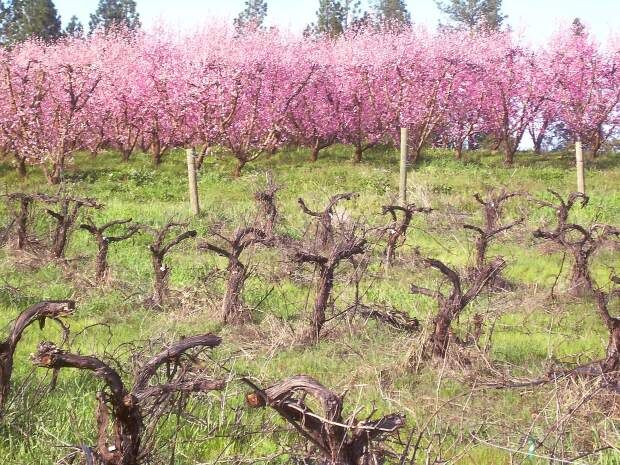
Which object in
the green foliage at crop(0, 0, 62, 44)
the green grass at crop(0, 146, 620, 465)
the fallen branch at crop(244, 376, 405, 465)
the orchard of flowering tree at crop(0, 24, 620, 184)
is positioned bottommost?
the green grass at crop(0, 146, 620, 465)

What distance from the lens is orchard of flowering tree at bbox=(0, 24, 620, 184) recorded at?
22.4 m

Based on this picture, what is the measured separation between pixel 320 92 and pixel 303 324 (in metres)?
18.9

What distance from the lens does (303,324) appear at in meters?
7.18

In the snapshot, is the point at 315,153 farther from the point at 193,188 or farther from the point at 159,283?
the point at 159,283

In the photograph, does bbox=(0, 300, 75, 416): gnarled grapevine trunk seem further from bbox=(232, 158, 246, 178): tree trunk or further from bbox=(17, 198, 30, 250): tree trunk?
bbox=(232, 158, 246, 178): tree trunk

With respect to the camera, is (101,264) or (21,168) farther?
(21,168)

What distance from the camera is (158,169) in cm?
2084

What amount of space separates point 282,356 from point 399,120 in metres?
18.9

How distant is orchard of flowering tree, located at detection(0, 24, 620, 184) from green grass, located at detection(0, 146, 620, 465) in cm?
454

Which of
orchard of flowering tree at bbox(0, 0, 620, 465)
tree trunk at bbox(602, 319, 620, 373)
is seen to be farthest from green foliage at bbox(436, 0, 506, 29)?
tree trunk at bbox(602, 319, 620, 373)

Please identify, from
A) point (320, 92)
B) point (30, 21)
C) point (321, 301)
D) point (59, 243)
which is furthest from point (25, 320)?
point (30, 21)

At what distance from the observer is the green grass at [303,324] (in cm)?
432

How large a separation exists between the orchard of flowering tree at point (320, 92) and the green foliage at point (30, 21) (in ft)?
72.3

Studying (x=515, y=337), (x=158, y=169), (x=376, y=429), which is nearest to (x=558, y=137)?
(x=158, y=169)
